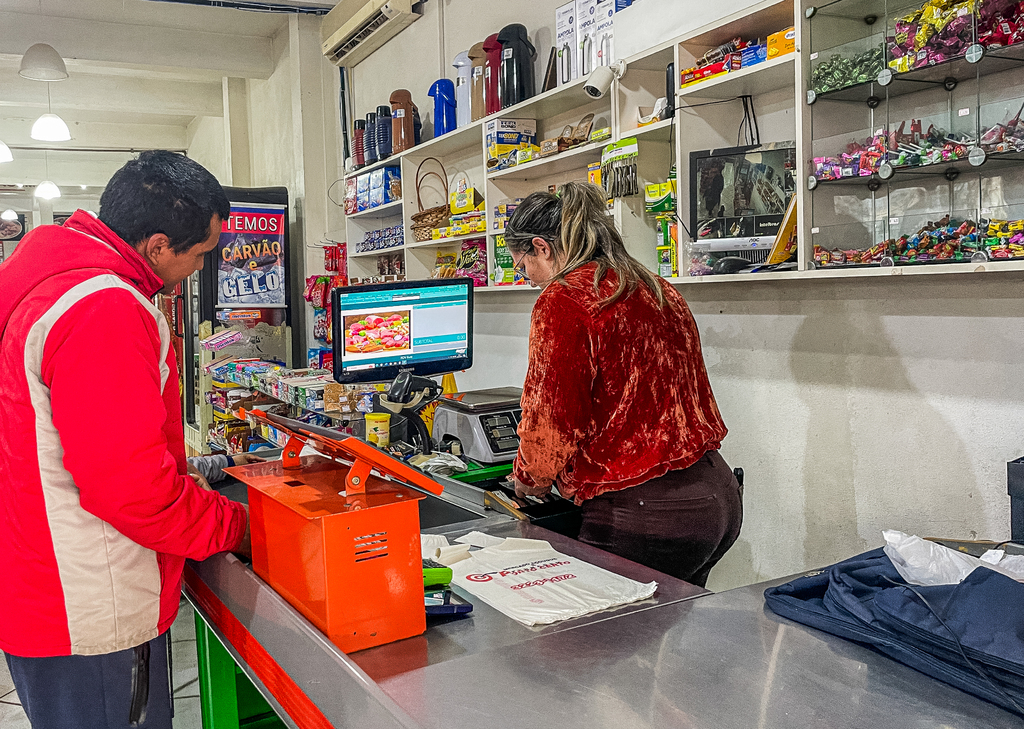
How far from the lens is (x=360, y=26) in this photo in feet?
18.4

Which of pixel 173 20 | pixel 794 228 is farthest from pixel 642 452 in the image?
pixel 173 20

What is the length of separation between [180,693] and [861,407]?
289 cm

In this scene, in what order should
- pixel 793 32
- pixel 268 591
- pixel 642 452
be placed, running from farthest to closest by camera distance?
pixel 793 32 < pixel 642 452 < pixel 268 591

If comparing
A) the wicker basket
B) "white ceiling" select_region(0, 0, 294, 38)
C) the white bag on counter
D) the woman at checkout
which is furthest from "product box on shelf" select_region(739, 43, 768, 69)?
"white ceiling" select_region(0, 0, 294, 38)

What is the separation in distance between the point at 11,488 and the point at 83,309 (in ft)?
1.18

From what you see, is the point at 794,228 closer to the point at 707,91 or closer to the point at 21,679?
the point at 707,91

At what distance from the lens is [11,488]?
144 cm

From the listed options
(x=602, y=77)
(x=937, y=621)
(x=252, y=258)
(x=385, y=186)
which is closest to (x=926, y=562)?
(x=937, y=621)

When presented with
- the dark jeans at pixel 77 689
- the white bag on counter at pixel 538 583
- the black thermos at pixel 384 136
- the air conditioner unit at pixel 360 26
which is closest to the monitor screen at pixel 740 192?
the white bag on counter at pixel 538 583

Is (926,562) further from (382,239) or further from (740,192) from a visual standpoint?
(382,239)

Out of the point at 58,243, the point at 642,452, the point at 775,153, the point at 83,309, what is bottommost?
the point at 642,452

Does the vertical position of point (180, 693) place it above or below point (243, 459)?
below

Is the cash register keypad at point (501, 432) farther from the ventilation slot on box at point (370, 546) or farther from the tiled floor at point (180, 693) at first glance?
the ventilation slot on box at point (370, 546)

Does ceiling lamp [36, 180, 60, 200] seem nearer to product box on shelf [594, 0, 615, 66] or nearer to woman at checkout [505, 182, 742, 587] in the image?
product box on shelf [594, 0, 615, 66]
